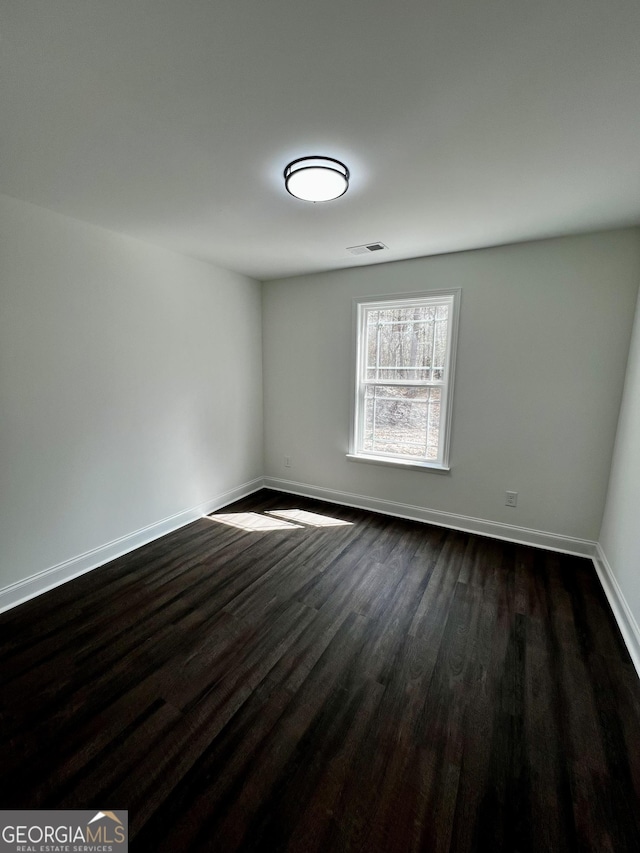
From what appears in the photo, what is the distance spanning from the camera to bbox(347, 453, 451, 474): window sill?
327 centimetres

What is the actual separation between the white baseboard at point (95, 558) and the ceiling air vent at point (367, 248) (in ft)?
9.10

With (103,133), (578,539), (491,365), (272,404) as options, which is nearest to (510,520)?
(578,539)

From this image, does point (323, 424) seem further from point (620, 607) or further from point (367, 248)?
point (620, 607)

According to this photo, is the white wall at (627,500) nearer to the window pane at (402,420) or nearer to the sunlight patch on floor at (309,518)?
the window pane at (402,420)

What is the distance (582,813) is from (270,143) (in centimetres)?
285

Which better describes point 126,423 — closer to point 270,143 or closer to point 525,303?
point 270,143

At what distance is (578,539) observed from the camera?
2.81m

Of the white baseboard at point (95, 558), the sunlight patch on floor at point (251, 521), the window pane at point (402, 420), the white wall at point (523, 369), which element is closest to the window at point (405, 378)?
the window pane at point (402, 420)

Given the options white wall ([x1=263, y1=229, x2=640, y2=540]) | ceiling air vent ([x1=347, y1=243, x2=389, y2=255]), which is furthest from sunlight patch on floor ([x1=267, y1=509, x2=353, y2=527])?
ceiling air vent ([x1=347, y1=243, x2=389, y2=255])

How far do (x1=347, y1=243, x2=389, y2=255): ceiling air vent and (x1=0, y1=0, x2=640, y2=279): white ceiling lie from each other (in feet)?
1.77

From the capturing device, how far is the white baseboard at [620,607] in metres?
1.83

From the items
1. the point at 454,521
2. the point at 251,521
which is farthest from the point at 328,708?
the point at 454,521

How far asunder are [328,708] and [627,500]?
2.18m

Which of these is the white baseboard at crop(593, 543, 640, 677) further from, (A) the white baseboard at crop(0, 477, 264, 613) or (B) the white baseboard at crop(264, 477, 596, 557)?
(A) the white baseboard at crop(0, 477, 264, 613)
